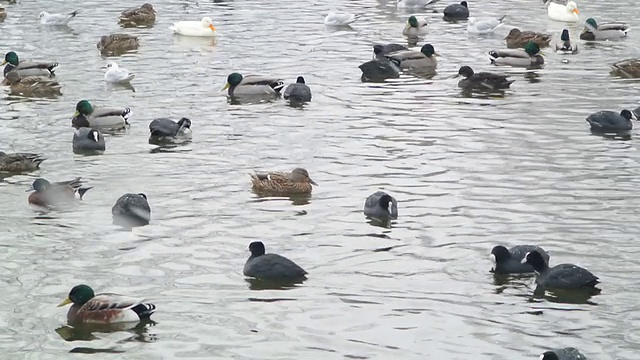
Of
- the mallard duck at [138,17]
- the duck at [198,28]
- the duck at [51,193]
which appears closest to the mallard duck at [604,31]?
the duck at [198,28]

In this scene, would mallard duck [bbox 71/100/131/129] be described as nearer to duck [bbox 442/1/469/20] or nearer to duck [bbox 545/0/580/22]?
duck [bbox 442/1/469/20]

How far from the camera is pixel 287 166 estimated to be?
20.3 m

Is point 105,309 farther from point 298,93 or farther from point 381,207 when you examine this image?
point 298,93

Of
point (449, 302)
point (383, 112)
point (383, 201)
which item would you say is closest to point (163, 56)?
point (383, 112)

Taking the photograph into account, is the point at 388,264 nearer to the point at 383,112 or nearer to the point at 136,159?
the point at 136,159

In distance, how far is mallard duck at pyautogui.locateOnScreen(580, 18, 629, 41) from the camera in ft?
106

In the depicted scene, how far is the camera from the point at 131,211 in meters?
17.2

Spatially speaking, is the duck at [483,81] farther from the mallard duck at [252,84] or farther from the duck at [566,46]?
the duck at [566,46]

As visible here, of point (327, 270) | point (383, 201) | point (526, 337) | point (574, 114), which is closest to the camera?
point (526, 337)

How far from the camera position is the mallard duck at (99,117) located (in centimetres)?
2331

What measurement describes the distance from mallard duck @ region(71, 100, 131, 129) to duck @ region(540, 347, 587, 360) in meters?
13.0

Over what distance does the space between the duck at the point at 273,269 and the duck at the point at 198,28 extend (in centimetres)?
1919

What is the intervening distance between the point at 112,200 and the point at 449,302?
20.6ft

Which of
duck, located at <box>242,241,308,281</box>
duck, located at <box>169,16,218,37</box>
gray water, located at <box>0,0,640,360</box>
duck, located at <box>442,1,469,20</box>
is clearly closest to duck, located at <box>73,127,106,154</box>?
gray water, located at <box>0,0,640,360</box>
